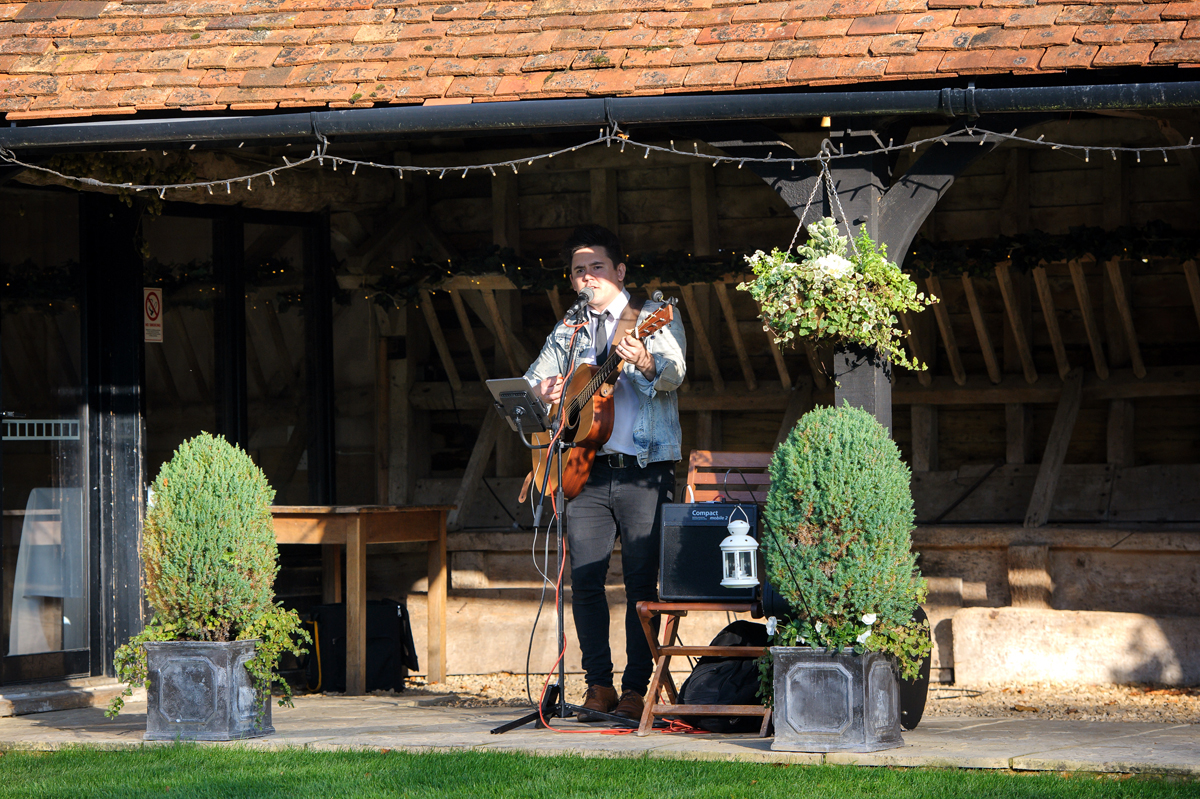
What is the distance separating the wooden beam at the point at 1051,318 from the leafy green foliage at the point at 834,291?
8.34 feet

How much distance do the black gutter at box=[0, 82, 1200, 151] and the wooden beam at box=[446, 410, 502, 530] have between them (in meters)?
2.87

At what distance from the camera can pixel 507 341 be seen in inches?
316

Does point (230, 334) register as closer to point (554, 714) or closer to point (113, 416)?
point (113, 416)

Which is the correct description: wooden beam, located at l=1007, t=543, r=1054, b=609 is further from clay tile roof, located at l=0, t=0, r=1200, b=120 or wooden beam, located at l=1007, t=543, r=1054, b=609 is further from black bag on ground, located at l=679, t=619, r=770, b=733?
clay tile roof, located at l=0, t=0, r=1200, b=120

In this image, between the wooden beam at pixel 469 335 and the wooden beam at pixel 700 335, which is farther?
the wooden beam at pixel 469 335

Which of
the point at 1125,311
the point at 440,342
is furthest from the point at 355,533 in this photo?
the point at 1125,311

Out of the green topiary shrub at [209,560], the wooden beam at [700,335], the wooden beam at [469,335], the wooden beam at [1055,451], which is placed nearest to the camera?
the green topiary shrub at [209,560]

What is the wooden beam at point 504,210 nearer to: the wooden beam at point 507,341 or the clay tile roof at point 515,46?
the wooden beam at point 507,341

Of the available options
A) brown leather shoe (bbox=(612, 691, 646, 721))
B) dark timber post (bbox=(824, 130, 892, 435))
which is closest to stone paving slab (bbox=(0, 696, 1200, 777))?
brown leather shoe (bbox=(612, 691, 646, 721))

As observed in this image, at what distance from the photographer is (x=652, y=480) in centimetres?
516

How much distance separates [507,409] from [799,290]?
102 centimetres

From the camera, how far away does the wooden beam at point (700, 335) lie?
770 centimetres

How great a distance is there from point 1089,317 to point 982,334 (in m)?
0.51

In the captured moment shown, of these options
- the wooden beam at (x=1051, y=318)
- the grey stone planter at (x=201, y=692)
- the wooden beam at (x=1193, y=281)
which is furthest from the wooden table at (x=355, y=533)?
the wooden beam at (x=1193, y=281)
